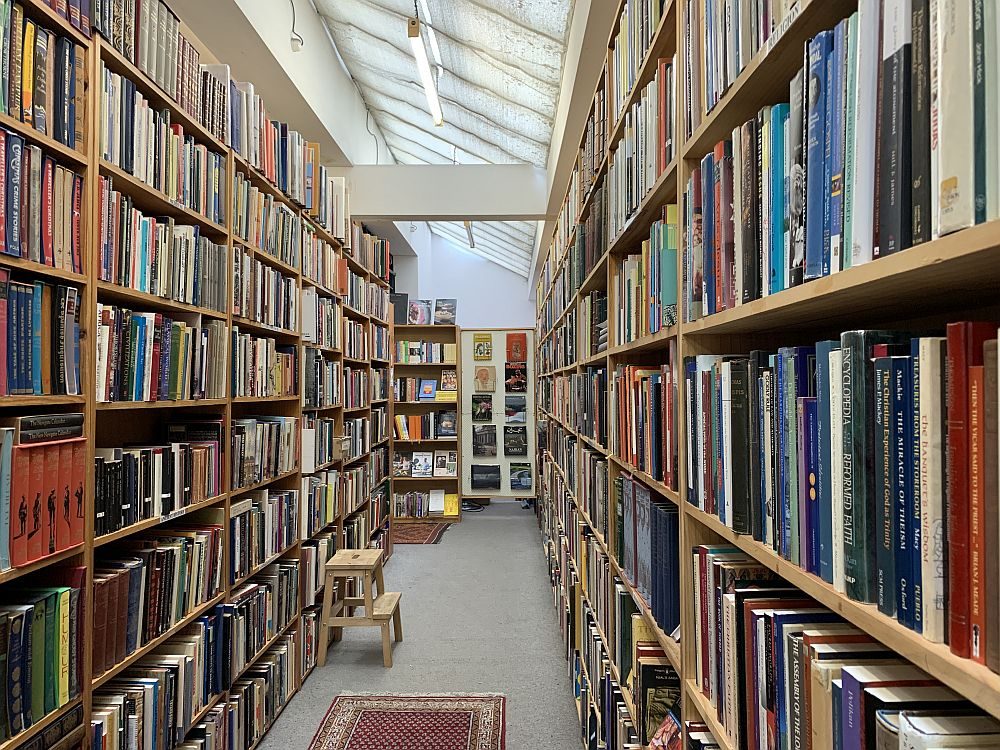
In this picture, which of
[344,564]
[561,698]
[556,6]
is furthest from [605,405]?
[556,6]

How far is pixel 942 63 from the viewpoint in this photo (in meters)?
0.49

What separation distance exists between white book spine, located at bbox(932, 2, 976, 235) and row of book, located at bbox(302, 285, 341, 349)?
9.83 ft

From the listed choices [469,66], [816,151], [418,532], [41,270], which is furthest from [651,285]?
[418,532]

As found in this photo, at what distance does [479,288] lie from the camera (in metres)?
12.0

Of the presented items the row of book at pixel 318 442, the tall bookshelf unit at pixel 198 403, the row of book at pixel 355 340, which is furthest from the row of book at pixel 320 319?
the row of book at pixel 318 442

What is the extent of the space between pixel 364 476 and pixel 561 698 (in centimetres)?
219

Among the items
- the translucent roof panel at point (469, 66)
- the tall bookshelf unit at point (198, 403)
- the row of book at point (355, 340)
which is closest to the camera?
the tall bookshelf unit at point (198, 403)

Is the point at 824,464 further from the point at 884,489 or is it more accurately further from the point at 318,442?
the point at 318,442

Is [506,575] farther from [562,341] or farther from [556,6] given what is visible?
[556,6]

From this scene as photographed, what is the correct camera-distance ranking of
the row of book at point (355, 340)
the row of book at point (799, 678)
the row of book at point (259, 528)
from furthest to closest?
the row of book at point (355, 340)
the row of book at point (259, 528)
the row of book at point (799, 678)

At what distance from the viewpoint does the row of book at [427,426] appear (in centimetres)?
700

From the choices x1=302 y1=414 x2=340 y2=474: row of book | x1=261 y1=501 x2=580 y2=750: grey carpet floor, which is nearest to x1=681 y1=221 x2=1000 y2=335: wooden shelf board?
x1=261 y1=501 x2=580 y2=750: grey carpet floor

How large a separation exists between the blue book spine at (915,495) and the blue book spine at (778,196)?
257mm

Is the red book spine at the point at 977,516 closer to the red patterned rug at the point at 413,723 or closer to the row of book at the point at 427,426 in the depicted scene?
the red patterned rug at the point at 413,723
